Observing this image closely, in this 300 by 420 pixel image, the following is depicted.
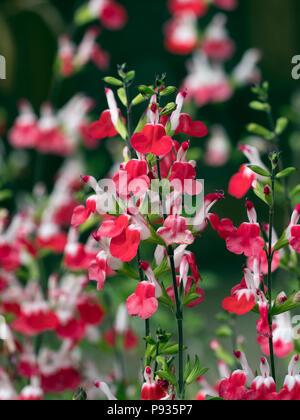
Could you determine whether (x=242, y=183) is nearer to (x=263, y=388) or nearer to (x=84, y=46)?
(x=263, y=388)

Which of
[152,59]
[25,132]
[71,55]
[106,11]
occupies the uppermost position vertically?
[152,59]

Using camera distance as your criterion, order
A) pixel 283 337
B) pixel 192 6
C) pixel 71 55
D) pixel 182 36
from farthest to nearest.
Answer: pixel 182 36, pixel 192 6, pixel 71 55, pixel 283 337

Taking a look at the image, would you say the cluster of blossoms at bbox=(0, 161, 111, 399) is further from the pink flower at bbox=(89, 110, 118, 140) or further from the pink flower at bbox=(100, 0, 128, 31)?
the pink flower at bbox=(100, 0, 128, 31)

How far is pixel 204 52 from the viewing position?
2443 millimetres

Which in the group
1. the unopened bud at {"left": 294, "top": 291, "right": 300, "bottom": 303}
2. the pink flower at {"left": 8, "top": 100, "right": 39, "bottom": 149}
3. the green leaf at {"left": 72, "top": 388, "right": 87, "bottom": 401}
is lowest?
the green leaf at {"left": 72, "top": 388, "right": 87, "bottom": 401}

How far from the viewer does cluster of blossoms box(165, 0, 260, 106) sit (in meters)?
2.28

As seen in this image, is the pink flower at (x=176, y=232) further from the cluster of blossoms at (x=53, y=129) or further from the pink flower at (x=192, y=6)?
the pink flower at (x=192, y=6)

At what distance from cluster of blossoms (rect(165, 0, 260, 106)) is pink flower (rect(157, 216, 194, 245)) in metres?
1.59

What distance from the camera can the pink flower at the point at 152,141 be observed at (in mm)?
736

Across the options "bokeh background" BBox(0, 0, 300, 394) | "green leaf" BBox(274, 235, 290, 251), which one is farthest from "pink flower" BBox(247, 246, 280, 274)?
"bokeh background" BBox(0, 0, 300, 394)

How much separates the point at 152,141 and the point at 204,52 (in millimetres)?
1806

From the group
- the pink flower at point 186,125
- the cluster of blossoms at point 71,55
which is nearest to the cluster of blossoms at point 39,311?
the pink flower at point 186,125

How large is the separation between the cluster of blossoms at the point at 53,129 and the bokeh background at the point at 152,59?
1204mm

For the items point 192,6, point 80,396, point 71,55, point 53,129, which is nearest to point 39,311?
point 80,396
